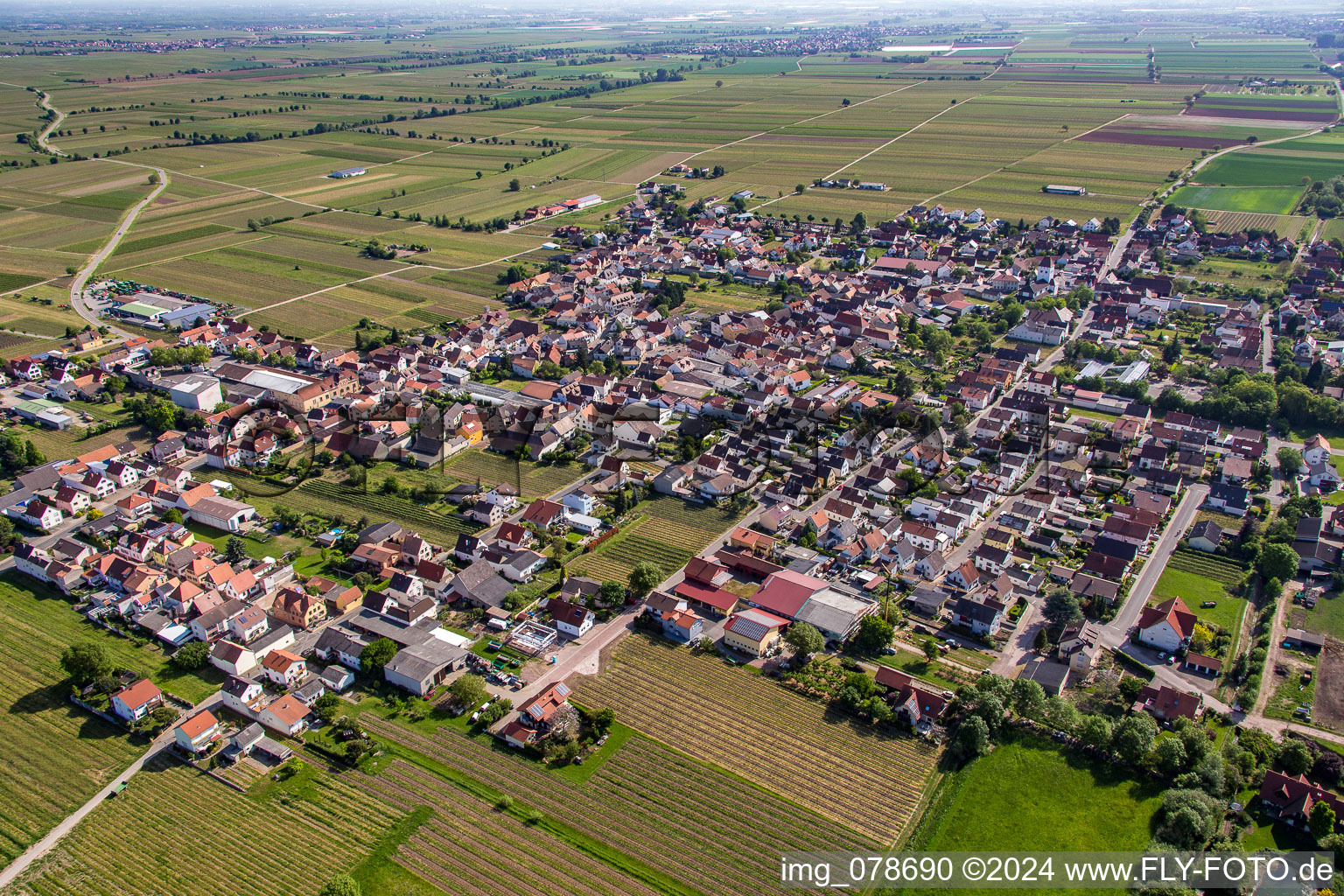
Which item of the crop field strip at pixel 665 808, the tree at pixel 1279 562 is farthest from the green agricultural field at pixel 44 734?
the tree at pixel 1279 562

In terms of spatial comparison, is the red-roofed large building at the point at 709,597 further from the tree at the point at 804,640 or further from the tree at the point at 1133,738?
the tree at the point at 1133,738

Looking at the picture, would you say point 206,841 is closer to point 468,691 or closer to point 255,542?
point 468,691

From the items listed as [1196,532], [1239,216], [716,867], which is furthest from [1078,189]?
[716,867]

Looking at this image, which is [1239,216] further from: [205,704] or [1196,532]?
[205,704]

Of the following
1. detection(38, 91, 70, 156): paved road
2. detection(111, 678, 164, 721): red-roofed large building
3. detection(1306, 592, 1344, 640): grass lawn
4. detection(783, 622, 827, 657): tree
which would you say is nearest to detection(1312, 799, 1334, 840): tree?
detection(1306, 592, 1344, 640): grass lawn

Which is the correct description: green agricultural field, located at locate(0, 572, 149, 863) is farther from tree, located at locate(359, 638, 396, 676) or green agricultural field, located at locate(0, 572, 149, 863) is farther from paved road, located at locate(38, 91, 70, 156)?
paved road, located at locate(38, 91, 70, 156)

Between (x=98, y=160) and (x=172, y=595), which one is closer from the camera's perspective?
(x=172, y=595)

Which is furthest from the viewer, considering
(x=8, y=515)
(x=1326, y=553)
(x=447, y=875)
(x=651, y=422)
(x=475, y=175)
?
(x=475, y=175)
